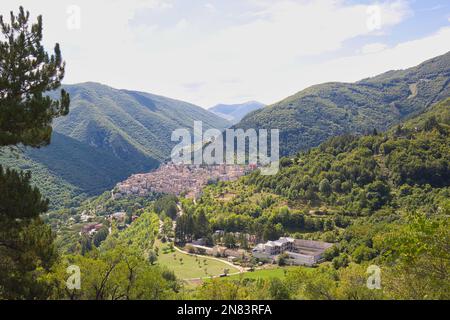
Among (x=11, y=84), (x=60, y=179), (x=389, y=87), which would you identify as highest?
(x=389, y=87)

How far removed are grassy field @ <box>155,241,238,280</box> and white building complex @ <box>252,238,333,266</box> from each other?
491cm

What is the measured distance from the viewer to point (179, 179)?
3659 inches

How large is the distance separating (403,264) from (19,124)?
1206cm

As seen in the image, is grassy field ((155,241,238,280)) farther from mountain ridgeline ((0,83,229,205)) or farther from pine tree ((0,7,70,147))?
mountain ridgeline ((0,83,229,205))

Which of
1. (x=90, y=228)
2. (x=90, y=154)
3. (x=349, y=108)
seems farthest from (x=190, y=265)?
(x=349, y=108)

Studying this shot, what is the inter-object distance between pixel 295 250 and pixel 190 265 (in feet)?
38.3

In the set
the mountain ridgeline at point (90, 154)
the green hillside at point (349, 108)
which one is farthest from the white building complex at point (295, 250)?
the green hillside at point (349, 108)

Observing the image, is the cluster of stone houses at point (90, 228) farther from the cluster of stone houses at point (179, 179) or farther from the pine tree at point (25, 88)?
the pine tree at point (25, 88)

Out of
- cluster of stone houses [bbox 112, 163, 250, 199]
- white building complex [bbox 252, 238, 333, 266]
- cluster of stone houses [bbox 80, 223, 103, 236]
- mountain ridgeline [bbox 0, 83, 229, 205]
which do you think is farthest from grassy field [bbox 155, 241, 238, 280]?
mountain ridgeline [bbox 0, 83, 229, 205]

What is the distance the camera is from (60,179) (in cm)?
10281

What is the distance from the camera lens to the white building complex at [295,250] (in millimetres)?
38000

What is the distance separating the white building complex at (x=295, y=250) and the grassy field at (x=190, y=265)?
4.91 m
